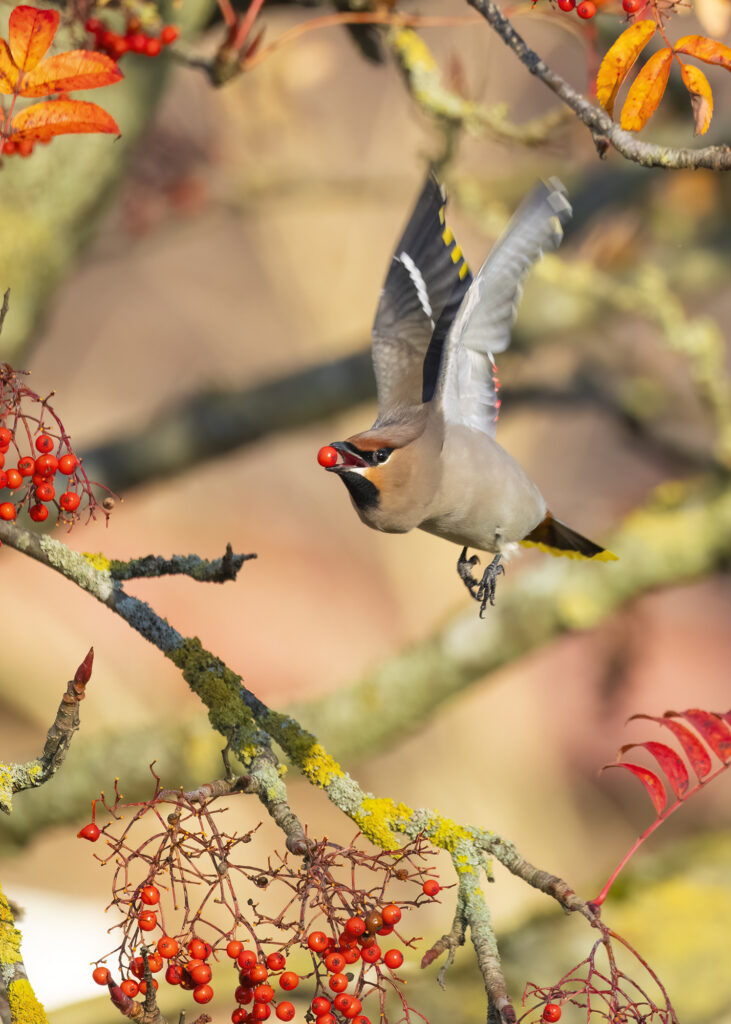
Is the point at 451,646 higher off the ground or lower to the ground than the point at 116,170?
lower

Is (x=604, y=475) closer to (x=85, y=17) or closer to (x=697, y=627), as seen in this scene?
(x=697, y=627)

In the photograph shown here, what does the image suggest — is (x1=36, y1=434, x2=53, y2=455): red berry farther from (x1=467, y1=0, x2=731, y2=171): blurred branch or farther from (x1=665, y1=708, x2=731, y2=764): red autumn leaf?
(x1=665, y1=708, x2=731, y2=764): red autumn leaf

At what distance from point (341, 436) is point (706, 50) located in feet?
18.5

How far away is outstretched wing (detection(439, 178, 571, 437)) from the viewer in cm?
205

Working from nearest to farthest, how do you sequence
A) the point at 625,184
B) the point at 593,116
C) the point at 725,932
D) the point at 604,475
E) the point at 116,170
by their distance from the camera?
the point at 593,116, the point at 116,170, the point at 725,932, the point at 625,184, the point at 604,475

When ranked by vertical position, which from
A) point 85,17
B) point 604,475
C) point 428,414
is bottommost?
point 428,414

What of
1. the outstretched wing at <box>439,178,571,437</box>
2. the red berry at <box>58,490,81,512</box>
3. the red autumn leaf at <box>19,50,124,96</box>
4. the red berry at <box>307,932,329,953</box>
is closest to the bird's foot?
the outstretched wing at <box>439,178,571,437</box>

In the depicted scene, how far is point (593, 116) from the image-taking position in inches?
59.3

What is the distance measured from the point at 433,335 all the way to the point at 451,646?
1480mm

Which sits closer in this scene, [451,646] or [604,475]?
[451,646]

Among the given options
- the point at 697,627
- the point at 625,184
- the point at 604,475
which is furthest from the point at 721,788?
the point at 625,184

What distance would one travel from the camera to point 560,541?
276 cm

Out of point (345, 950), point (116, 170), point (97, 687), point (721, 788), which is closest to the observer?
point (345, 950)

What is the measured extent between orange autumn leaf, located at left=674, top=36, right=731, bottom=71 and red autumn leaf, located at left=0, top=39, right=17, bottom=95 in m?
0.95
